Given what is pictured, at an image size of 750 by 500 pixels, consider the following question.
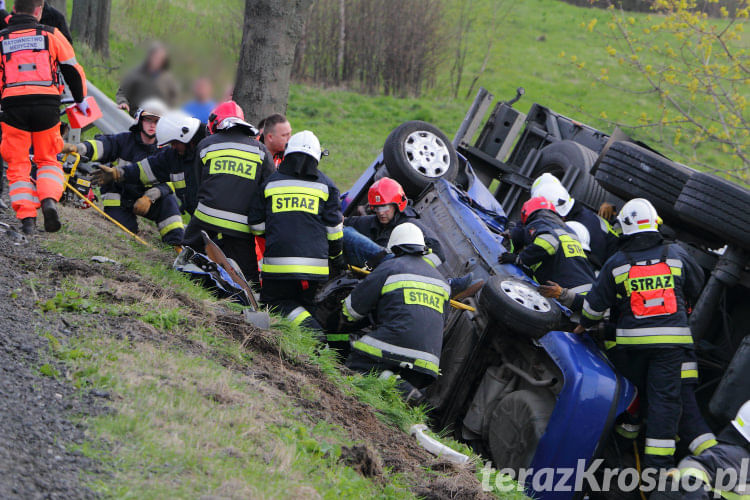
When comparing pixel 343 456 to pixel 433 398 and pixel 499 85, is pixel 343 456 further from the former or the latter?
pixel 499 85

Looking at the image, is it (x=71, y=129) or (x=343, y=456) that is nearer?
(x=343, y=456)

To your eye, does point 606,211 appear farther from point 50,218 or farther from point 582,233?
point 50,218

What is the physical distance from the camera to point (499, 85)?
76.5 ft

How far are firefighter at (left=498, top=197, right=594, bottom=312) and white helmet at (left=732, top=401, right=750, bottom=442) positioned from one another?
74.0 inches

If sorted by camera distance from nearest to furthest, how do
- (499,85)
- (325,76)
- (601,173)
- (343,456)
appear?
(343,456) < (601,173) < (325,76) < (499,85)

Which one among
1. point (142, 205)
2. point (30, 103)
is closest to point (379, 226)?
point (142, 205)

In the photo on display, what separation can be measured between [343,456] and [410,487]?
41cm

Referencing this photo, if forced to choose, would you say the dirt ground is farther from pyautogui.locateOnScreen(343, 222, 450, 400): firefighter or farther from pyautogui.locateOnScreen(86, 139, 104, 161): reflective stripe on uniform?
pyautogui.locateOnScreen(86, 139, 104, 161): reflective stripe on uniform

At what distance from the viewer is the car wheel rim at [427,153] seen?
24.3ft

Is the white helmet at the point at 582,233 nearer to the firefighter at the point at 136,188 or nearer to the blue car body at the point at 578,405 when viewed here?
the blue car body at the point at 578,405

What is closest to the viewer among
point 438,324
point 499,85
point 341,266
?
point 438,324

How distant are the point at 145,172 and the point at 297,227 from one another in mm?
1859

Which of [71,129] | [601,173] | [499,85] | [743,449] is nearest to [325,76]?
[499,85]

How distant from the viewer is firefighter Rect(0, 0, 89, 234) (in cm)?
534
